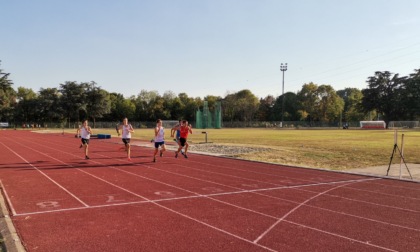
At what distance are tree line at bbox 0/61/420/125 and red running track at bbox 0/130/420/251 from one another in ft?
282

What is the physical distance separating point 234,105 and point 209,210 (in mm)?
107533

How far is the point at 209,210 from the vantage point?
7.66 m

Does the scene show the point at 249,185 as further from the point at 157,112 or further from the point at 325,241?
the point at 157,112

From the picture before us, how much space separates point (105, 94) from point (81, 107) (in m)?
7.66

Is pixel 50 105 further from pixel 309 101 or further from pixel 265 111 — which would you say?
pixel 309 101

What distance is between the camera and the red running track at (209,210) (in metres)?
5.70

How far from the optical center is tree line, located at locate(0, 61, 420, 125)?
3799 inches

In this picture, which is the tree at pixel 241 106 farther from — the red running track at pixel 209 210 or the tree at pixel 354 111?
the red running track at pixel 209 210

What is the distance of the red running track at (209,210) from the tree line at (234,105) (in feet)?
282

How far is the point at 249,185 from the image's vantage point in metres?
10.7

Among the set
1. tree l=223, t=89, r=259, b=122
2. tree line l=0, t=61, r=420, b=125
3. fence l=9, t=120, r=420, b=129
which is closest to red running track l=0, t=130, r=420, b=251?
fence l=9, t=120, r=420, b=129

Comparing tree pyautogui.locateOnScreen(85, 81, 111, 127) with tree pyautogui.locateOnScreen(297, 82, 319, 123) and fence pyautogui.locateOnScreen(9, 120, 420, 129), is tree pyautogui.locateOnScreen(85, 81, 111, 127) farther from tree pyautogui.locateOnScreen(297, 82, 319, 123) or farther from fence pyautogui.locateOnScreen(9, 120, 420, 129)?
tree pyautogui.locateOnScreen(297, 82, 319, 123)

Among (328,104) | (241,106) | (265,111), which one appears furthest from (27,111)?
(328,104)

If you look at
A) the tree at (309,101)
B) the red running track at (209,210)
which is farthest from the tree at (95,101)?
the red running track at (209,210)
